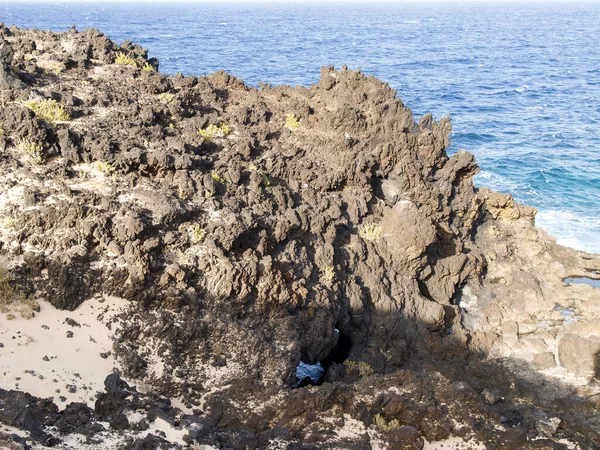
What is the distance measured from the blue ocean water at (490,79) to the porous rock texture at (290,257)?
9203 mm

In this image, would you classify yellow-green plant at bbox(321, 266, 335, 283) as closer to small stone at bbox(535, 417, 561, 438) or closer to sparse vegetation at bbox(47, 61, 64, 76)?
small stone at bbox(535, 417, 561, 438)

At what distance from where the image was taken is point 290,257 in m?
12.3

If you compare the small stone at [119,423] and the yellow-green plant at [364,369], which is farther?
the yellow-green plant at [364,369]

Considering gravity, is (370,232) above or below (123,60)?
below

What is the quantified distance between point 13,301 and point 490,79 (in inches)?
1952

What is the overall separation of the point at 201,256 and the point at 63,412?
3797 mm

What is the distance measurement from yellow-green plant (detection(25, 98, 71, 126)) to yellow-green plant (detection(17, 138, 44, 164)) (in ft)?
3.14

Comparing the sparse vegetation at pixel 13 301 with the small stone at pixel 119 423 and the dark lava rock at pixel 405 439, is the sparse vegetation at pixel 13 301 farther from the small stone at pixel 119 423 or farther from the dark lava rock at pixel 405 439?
the dark lava rock at pixel 405 439

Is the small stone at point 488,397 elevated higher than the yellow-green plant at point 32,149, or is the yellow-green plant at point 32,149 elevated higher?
the yellow-green plant at point 32,149

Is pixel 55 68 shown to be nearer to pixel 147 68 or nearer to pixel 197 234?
pixel 147 68

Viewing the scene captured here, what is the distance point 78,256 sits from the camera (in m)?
10.3

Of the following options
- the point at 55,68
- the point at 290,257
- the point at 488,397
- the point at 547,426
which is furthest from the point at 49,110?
the point at 547,426

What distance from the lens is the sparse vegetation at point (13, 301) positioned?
379 inches

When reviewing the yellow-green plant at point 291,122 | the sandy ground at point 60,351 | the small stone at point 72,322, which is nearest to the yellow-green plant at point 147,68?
the yellow-green plant at point 291,122
